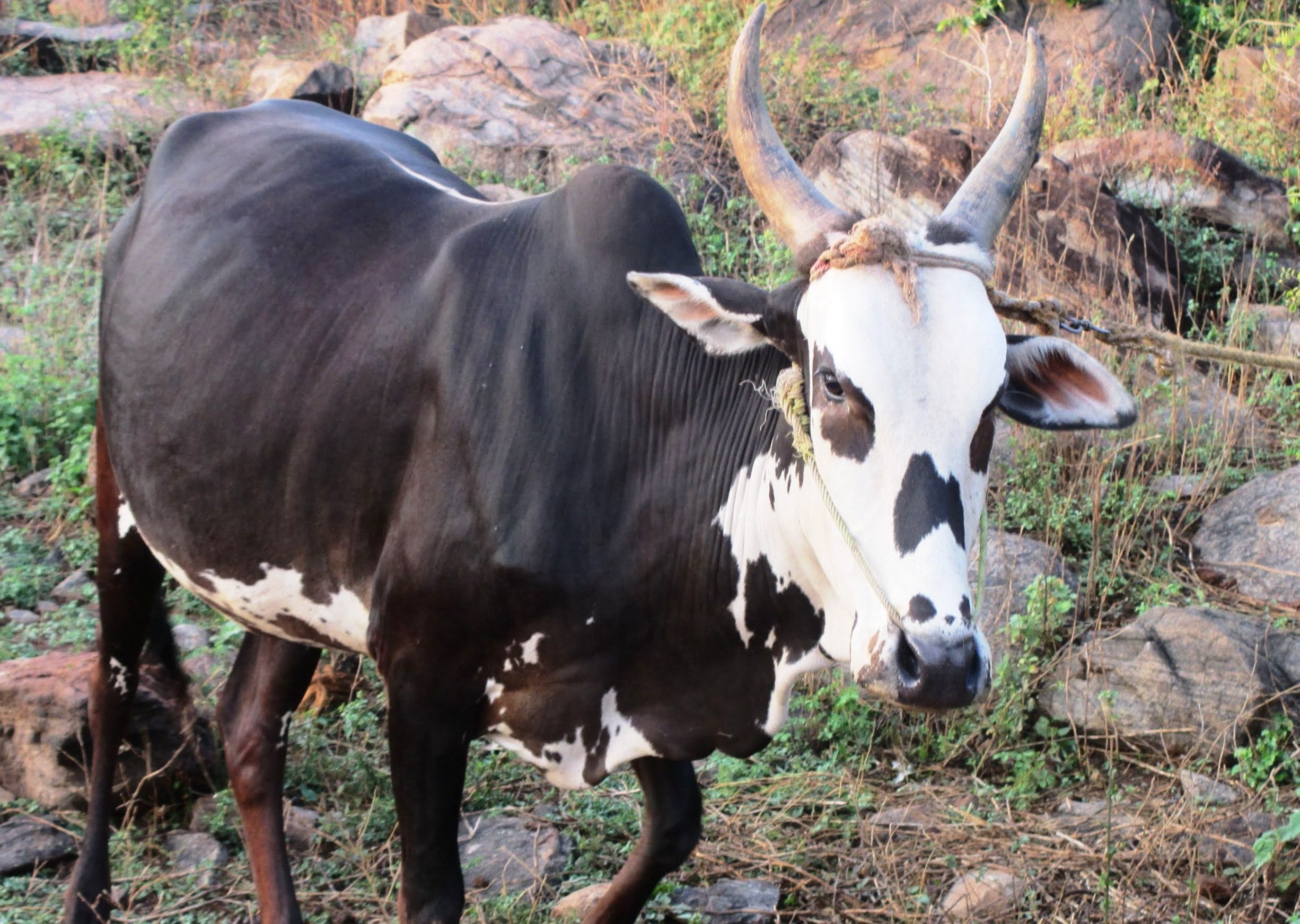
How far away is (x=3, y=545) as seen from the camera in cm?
503

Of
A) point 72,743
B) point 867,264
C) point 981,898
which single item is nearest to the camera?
point 867,264

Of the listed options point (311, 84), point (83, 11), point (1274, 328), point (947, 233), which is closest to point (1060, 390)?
point (947, 233)

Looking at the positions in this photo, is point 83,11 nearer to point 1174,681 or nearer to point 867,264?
point 1174,681

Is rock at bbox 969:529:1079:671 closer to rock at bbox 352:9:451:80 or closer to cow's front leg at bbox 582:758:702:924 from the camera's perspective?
cow's front leg at bbox 582:758:702:924

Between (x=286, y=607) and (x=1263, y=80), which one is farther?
(x=1263, y=80)

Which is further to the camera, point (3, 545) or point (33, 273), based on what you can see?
point (33, 273)

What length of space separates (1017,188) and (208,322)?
72.5 inches

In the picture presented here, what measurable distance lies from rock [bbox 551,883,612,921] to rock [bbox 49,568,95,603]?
234 centimetres

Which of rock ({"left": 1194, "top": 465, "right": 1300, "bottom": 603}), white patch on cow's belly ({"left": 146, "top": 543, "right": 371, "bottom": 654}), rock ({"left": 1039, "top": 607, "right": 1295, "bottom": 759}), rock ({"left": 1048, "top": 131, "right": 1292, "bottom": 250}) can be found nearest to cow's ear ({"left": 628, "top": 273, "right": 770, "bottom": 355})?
white patch on cow's belly ({"left": 146, "top": 543, "right": 371, "bottom": 654})

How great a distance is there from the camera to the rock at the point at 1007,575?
4.21 meters

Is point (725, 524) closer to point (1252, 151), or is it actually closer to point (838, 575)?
point (838, 575)

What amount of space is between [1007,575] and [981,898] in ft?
4.30

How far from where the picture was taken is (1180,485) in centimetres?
491

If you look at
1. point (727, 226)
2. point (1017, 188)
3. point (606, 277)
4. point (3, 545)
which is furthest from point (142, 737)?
point (727, 226)
